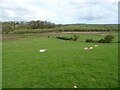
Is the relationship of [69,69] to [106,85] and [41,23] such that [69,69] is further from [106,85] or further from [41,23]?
[41,23]

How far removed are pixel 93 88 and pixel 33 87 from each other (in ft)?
7.49

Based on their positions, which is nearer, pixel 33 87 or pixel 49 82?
pixel 33 87

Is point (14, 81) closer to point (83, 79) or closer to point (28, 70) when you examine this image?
point (28, 70)

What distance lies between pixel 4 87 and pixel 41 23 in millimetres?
84531

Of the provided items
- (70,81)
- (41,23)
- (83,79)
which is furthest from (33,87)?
(41,23)

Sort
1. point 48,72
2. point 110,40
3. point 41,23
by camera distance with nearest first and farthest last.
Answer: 1. point 48,72
2. point 110,40
3. point 41,23

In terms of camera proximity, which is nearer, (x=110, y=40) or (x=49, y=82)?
(x=49, y=82)

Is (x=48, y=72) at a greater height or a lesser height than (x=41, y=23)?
lesser

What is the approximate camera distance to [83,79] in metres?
8.77

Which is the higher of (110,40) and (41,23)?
(41,23)

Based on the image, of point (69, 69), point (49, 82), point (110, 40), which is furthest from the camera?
point (110, 40)

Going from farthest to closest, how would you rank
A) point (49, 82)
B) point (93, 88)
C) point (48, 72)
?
point (48, 72)
point (49, 82)
point (93, 88)

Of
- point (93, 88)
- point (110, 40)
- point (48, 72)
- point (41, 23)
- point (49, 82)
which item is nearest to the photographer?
point (93, 88)

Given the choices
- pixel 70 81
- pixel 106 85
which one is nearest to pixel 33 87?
pixel 70 81
